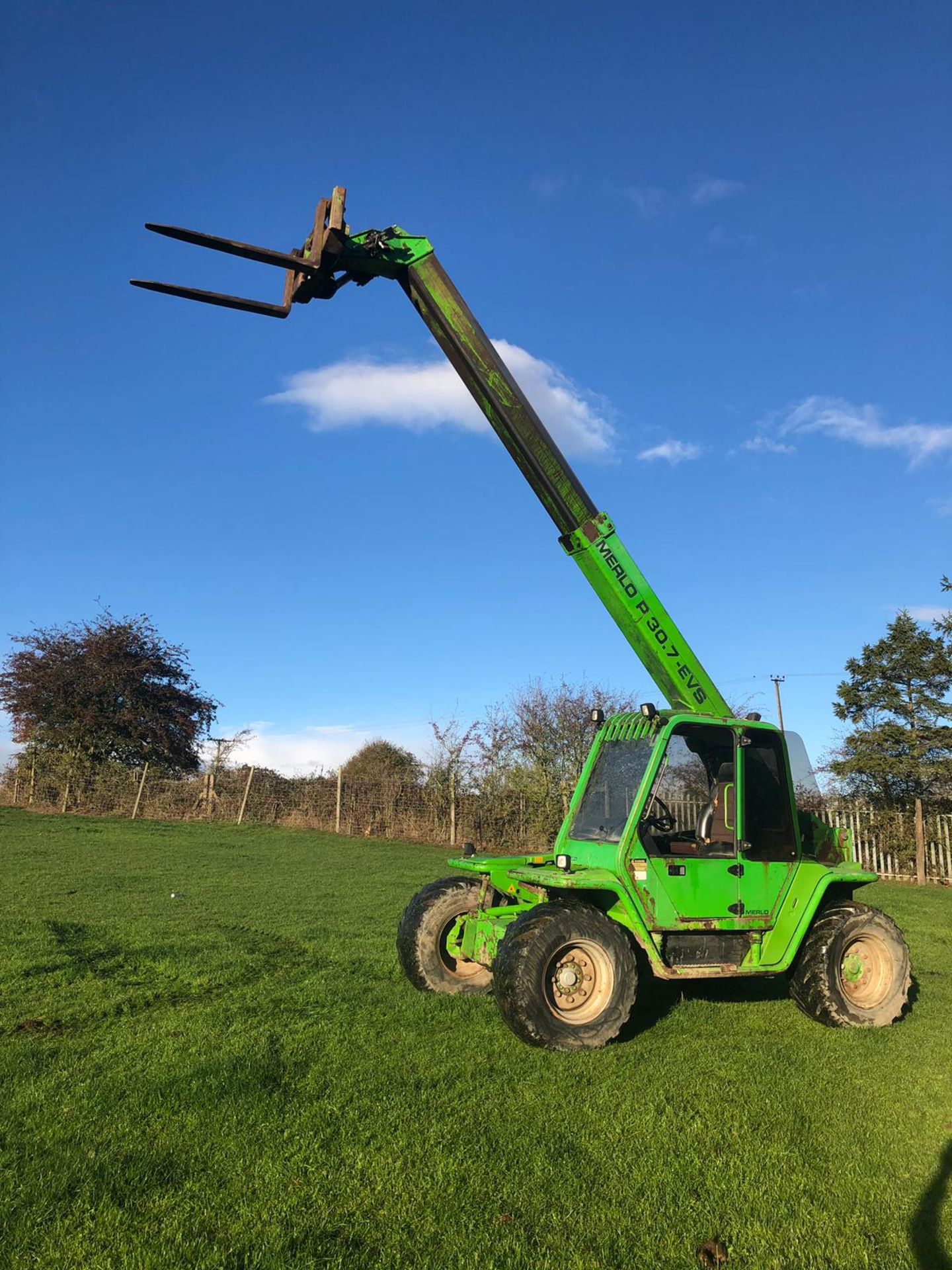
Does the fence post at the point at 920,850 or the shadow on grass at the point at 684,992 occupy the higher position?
the fence post at the point at 920,850

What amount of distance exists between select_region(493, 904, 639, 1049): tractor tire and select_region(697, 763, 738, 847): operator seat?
1184 mm

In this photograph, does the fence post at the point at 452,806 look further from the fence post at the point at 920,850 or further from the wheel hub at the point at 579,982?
the wheel hub at the point at 579,982

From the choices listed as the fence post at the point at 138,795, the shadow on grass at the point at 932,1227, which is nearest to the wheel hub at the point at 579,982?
the shadow on grass at the point at 932,1227

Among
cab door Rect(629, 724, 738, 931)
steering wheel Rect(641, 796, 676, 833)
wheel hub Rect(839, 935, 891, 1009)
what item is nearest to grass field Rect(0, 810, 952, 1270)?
wheel hub Rect(839, 935, 891, 1009)

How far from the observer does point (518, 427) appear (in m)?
6.96

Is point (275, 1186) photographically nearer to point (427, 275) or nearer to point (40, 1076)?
point (40, 1076)

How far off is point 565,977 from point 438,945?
1.57 metres

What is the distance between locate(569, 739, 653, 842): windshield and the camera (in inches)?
256

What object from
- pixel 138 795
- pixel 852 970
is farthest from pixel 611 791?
pixel 138 795

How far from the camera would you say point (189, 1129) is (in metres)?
4.07

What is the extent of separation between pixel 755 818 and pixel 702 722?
2.90 feet

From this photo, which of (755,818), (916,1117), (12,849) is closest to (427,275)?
(755,818)

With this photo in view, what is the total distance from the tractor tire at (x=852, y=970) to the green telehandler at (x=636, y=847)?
0.04ft

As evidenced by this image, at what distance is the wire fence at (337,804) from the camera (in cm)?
2433
